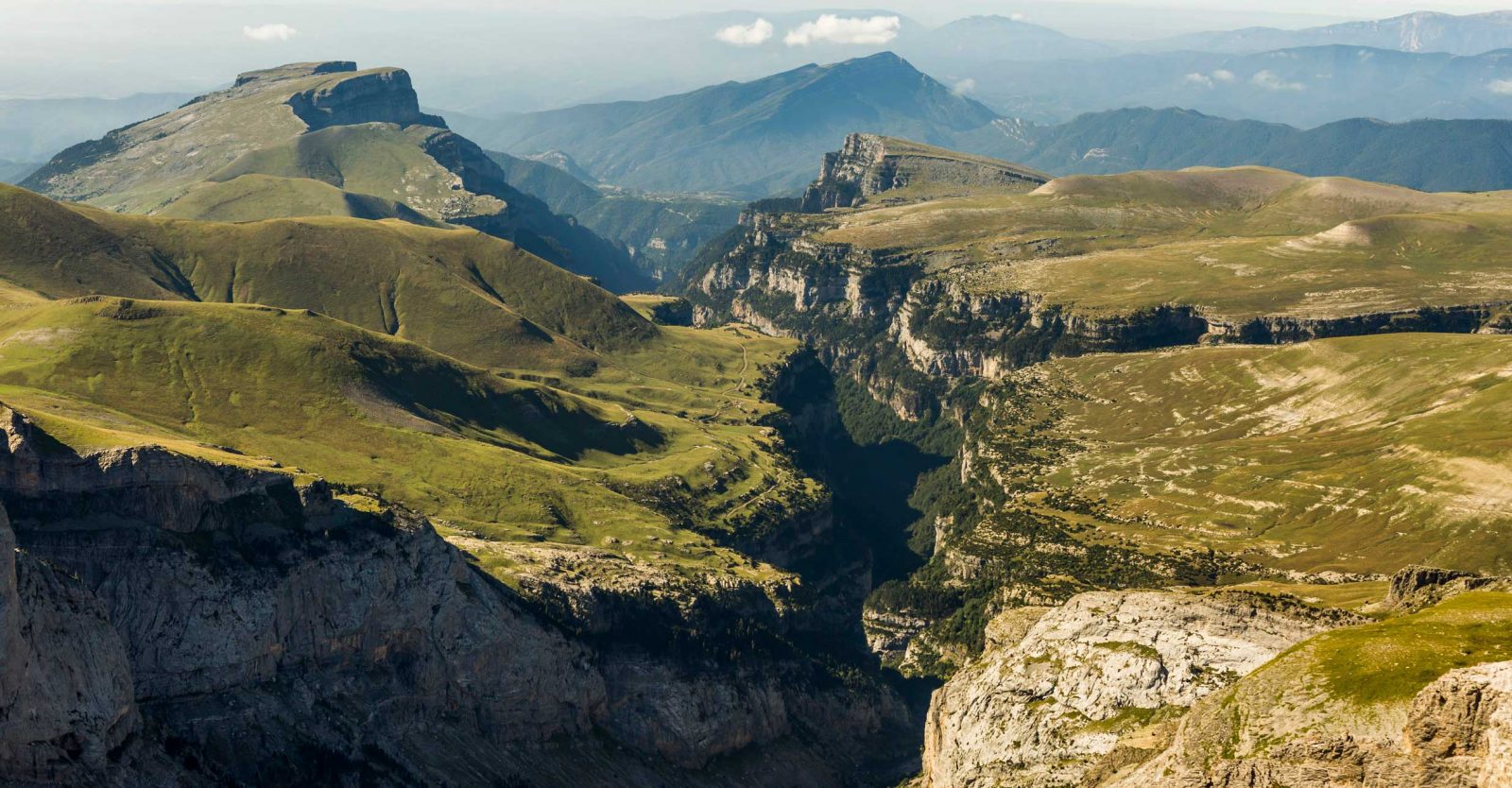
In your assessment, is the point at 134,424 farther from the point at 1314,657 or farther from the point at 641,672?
the point at 1314,657

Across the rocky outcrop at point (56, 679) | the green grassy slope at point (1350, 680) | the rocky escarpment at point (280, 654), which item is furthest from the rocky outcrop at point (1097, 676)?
the rocky outcrop at point (56, 679)

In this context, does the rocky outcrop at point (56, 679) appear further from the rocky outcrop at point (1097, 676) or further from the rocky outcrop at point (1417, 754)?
the rocky outcrop at point (1417, 754)

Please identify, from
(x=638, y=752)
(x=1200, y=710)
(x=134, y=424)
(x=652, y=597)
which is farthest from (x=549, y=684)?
(x=1200, y=710)

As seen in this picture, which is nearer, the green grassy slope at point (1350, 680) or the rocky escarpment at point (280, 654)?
the green grassy slope at point (1350, 680)

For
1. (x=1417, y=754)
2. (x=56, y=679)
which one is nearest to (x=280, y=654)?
(x=56, y=679)

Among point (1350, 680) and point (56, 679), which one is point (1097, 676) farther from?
point (56, 679)

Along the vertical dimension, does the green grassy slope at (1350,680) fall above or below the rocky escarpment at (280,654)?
above

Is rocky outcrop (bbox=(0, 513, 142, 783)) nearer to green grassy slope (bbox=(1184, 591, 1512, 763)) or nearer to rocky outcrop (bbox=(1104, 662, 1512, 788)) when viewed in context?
rocky outcrop (bbox=(1104, 662, 1512, 788))
